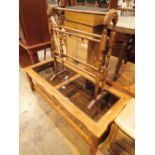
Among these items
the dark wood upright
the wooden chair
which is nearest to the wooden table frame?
the wooden chair

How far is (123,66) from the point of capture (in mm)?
1660

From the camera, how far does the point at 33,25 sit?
5.58ft

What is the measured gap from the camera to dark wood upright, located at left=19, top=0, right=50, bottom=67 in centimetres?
156

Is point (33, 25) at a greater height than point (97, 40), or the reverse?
point (33, 25)

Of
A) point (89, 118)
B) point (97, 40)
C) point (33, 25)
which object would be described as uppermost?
point (33, 25)

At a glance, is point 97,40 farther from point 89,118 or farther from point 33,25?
point 33,25

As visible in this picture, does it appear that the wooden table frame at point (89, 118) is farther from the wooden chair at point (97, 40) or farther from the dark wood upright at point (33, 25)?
the dark wood upright at point (33, 25)

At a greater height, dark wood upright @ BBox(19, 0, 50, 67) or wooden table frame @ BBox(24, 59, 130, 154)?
dark wood upright @ BBox(19, 0, 50, 67)

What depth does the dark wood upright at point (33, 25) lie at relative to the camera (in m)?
1.56

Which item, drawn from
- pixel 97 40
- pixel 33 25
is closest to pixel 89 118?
pixel 97 40

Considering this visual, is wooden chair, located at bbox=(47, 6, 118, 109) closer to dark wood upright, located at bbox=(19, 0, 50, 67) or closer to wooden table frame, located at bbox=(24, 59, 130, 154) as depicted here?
wooden table frame, located at bbox=(24, 59, 130, 154)
